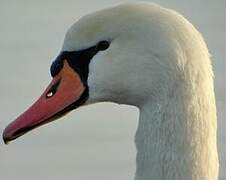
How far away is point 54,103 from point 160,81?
0.67 meters

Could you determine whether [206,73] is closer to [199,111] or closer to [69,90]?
[199,111]

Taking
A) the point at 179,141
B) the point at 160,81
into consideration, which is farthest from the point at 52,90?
the point at 179,141

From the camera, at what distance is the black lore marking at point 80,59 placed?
22.8 ft

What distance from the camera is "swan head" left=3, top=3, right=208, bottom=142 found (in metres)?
6.78

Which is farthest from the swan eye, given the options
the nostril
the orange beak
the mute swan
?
the nostril

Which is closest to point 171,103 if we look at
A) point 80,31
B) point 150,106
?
point 150,106

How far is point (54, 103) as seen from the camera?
7078 mm

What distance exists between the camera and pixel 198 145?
22.2 feet

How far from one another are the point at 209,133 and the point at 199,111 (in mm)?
134

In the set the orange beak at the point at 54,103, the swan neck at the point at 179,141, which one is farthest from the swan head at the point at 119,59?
the swan neck at the point at 179,141

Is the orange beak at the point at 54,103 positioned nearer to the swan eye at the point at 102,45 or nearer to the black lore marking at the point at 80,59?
the black lore marking at the point at 80,59

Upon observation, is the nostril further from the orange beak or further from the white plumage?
the white plumage

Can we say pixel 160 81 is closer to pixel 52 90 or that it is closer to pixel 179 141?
pixel 179 141

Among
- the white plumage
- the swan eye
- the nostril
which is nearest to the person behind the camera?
the white plumage
